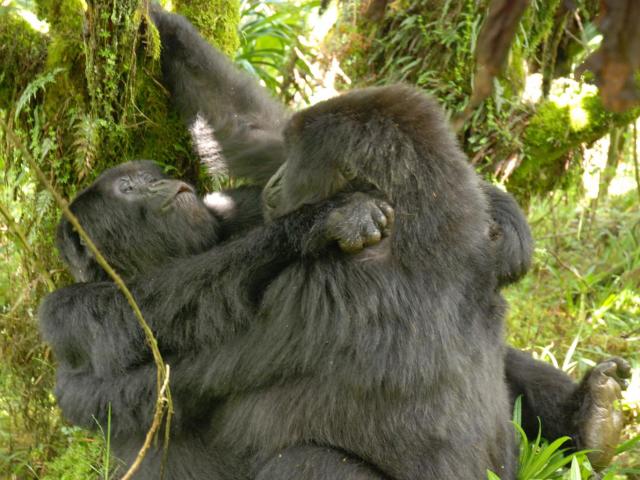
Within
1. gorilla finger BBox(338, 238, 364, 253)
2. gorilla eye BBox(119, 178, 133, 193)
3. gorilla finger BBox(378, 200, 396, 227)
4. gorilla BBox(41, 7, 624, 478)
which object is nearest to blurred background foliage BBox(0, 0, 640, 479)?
gorilla eye BBox(119, 178, 133, 193)

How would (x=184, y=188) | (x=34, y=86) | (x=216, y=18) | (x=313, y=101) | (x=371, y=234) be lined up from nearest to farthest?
(x=371, y=234), (x=34, y=86), (x=184, y=188), (x=216, y=18), (x=313, y=101)

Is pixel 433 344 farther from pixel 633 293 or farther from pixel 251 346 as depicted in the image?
pixel 633 293

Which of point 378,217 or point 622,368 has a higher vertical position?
point 378,217

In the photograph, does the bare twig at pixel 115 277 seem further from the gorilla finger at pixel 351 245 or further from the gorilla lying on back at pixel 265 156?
the gorilla lying on back at pixel 265 156

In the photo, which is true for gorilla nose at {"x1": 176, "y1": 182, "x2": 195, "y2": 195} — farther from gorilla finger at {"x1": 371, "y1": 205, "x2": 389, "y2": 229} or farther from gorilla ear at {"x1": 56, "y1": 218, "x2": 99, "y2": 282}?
gorilla finger at {"x1": 371, "y1": 205, "x2": 389, "y2": 229}

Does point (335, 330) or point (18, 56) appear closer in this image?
point (335, 330)

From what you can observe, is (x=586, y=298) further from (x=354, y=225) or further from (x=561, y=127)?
(x=354, y=225)

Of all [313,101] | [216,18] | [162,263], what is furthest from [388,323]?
[313,101]

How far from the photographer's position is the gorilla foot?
11.6 ft

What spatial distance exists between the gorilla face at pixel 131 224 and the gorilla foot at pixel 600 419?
2.03m

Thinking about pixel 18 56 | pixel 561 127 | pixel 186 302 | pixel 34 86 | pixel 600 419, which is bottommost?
pixel 600 419

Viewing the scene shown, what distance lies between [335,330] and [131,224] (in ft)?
4.00

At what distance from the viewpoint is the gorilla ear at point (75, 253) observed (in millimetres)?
3438

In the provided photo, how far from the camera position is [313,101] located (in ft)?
17.9
